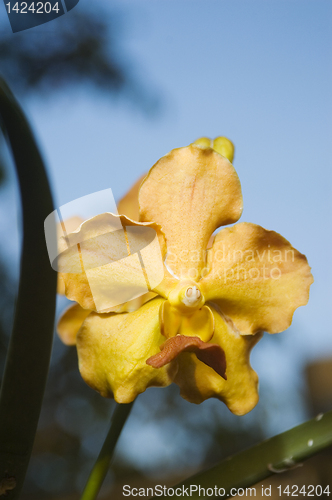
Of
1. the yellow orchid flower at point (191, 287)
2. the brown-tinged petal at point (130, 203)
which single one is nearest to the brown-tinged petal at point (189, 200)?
the yellow orchid flower at point (191, 287)

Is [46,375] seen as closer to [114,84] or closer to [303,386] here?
[114,84]

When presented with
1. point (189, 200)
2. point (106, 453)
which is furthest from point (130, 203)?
point (106, 453)

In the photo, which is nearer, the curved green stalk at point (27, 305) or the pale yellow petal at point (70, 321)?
the curved green stalk at point (27, 305)

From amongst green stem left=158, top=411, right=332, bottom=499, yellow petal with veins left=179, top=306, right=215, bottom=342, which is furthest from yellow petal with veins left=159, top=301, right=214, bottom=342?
green stem left=158, top=411, right=332, bottom=499

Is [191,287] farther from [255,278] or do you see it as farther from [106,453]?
[106,453]

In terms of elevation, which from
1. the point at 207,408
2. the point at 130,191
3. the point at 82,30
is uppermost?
the point at 82,30

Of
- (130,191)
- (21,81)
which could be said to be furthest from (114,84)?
(130,191)

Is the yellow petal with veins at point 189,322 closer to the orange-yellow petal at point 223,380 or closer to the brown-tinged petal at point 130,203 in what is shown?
the orange-yellow petal at point 223,380
